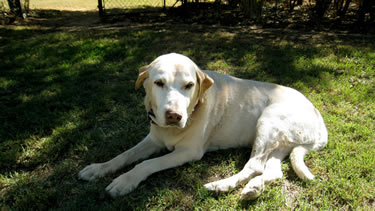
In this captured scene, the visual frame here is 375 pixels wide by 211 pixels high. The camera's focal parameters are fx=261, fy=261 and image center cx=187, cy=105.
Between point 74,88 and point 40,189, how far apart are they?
7.95 feet

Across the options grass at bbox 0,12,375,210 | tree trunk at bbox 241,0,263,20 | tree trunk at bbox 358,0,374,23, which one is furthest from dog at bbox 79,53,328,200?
tree trunk at bbox 241,0,263,20

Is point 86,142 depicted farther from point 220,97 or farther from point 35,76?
point 35,76

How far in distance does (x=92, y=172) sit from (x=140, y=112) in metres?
1.44

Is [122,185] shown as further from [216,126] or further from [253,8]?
[253,8]

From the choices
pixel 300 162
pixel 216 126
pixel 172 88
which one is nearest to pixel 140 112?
pixel 216 126

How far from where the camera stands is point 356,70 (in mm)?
5223

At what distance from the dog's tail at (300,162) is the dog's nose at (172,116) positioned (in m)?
1.31

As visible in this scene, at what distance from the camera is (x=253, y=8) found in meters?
9.34

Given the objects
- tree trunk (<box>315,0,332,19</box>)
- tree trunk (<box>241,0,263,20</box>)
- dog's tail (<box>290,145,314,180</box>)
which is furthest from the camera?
tree trunk (<box>315,0,332,19</box>)

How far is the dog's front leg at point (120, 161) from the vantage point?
2.67 m

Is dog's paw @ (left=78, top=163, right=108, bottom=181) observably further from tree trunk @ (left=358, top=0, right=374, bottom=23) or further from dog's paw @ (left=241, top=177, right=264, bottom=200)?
tree trunk @ (left=358, top=0, right=374, bottom=23)

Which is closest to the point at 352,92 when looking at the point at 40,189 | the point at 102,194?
the point at 102,194

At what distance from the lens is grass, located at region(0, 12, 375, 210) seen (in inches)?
96.8

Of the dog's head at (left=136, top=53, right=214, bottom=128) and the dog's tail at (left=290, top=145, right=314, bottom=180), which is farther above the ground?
the dog's head at (left=136, top=53, right=214, bottom=128)
